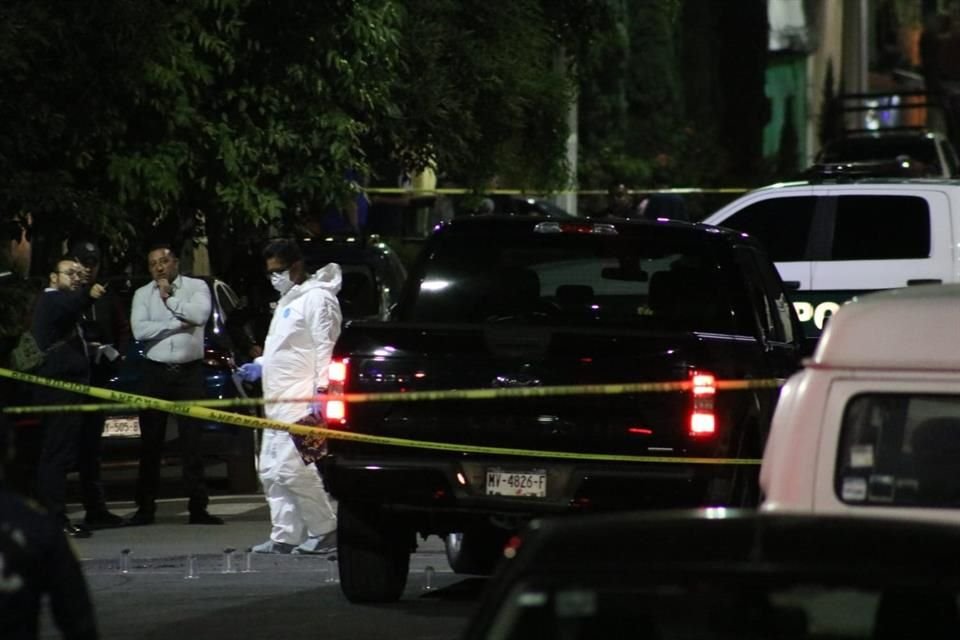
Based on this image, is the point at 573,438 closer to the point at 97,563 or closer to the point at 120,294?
the point at 97,563

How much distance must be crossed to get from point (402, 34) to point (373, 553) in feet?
29.5

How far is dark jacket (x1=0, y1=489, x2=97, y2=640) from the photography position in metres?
5.52

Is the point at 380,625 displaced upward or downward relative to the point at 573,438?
downward

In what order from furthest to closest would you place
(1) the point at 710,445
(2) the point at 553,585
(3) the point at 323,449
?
(3) the point at 323,449
(1) the point at 710,445
(2) the point at 553,585

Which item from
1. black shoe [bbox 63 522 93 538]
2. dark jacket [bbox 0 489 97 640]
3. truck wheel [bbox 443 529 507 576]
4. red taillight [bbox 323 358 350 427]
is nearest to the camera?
dark jacket [bbox 0 489 97 640]

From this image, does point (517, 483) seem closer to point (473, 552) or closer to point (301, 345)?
point (473, 552)

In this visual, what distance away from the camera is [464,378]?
1002 centimetres

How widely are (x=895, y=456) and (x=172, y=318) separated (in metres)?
8.10

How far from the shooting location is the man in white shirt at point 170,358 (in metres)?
14.2

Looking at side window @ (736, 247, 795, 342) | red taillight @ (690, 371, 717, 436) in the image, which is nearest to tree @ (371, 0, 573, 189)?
side window @ (736, 247, 795, 342)

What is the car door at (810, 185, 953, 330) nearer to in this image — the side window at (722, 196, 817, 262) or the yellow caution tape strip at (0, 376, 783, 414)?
the side window at (722, 196, 817, 262)

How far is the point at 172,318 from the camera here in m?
14.2

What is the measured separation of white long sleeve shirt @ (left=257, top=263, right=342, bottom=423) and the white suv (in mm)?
5109

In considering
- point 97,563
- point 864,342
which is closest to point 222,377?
point 97,563
